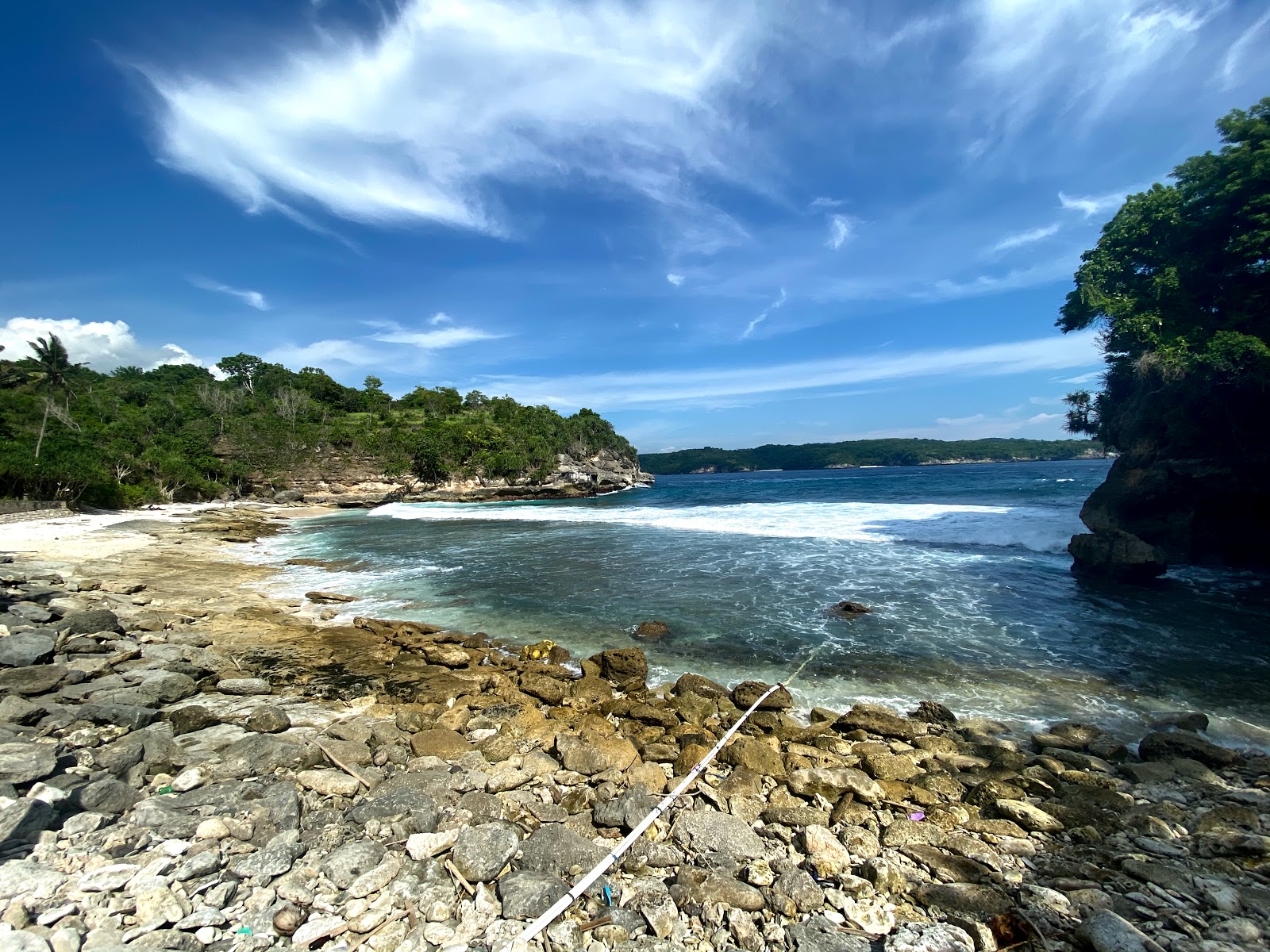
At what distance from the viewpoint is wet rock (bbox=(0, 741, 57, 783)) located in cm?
391

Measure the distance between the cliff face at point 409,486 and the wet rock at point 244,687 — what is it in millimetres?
53710

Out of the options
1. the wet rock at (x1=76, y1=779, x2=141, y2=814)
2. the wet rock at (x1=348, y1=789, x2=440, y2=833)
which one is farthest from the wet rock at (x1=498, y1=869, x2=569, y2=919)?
the wet rock at (x1=76, y1=779, x2=141, y2=814)

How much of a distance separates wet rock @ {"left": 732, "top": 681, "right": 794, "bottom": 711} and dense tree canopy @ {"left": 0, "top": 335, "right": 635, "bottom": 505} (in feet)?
125

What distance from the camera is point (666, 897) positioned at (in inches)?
134

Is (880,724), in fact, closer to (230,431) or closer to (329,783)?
(329,783)

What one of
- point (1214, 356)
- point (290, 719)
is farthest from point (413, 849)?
point (1214, 356)

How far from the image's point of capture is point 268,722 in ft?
18.6

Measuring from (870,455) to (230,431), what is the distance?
145756mm

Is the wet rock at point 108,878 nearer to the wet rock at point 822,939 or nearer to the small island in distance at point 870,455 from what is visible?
the wet rock at point 822,939

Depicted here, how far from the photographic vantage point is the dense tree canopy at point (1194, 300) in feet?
43.3

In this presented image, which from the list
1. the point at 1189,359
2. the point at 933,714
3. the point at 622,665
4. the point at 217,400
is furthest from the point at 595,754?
the point at 217,400

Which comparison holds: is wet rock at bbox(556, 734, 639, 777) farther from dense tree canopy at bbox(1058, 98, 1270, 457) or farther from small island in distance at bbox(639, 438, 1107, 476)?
small island in distance at bbox(639, 438, 1107, 476)

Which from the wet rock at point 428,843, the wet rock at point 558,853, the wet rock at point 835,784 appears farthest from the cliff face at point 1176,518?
the wet rock at point 428,843

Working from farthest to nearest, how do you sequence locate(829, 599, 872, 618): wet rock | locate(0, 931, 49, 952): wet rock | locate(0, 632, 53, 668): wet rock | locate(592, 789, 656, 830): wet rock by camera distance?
locate(829, 599, 872, 618): wet rock, locate(0, 632, 53, 668): wet rock, locate(592, 789, 656, 830): wet rock, locate(0, 931, 49, 952): wet rock
